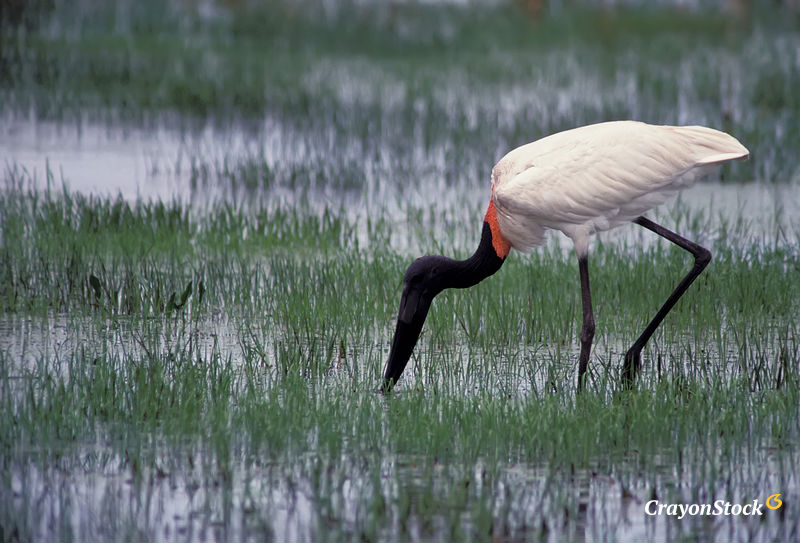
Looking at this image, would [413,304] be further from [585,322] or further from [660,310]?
[660,310]

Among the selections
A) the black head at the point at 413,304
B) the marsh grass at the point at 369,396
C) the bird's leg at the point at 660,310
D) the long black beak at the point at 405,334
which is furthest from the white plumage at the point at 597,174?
the marsh grass at the point at 369,396

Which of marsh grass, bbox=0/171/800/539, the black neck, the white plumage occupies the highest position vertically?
the white plumage

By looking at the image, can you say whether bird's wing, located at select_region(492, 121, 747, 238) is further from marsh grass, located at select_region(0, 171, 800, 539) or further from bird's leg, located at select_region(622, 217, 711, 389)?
marsh grass, located at select_region(0, 171, 800, 539)

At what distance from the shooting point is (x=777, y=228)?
24.8 feet

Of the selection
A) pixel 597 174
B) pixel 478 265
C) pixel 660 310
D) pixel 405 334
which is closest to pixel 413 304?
pixel 405 334

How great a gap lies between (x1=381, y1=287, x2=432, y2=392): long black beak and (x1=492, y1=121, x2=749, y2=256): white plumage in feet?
1.64

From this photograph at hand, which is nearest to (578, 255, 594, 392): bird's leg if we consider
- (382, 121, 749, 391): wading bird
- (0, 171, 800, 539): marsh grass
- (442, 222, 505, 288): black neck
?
(382, 121, 749, 391): wading bird

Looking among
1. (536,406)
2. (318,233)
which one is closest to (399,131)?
(318,233)

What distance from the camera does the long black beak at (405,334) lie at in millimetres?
4664

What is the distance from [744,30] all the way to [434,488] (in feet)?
59.2

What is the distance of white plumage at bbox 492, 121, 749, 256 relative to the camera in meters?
4.68

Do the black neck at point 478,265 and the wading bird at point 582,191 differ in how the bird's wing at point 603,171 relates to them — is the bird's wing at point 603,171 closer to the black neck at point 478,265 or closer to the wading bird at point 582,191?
the wading bird at point 582,191

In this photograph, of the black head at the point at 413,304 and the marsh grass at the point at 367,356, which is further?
the black head at the point at 413,304

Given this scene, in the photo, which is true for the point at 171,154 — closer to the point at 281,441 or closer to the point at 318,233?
the point at 318,233
